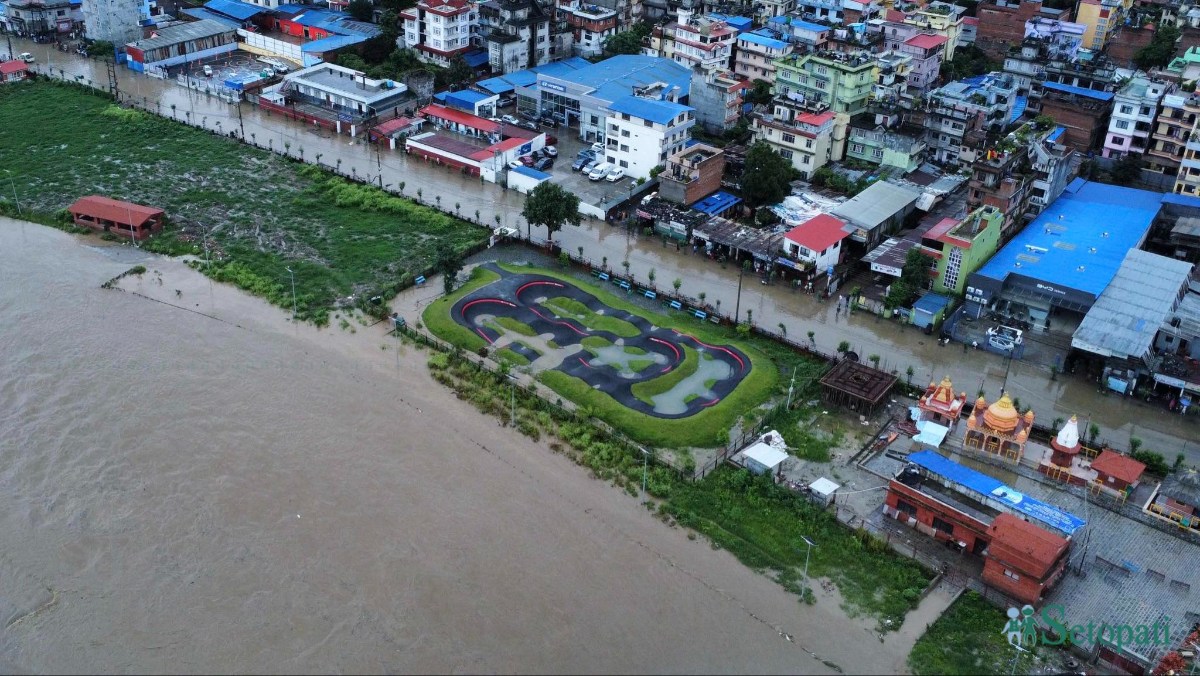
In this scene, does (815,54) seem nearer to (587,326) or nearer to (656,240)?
(656,240)

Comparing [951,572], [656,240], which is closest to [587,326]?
[656,240]

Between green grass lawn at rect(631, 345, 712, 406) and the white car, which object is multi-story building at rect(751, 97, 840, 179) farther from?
green grass lawn at rect(631, 345, 712, 406)

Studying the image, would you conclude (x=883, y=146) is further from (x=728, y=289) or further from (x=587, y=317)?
(x=587, y=317)

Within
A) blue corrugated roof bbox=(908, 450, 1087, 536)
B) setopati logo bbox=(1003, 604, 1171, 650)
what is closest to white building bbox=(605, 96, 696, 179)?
blue corrugated roof bbox=(908, 450, 1087, 536)

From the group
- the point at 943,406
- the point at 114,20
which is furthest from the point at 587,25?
the point at 943,406

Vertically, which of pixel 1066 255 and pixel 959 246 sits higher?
pixel 959 246
